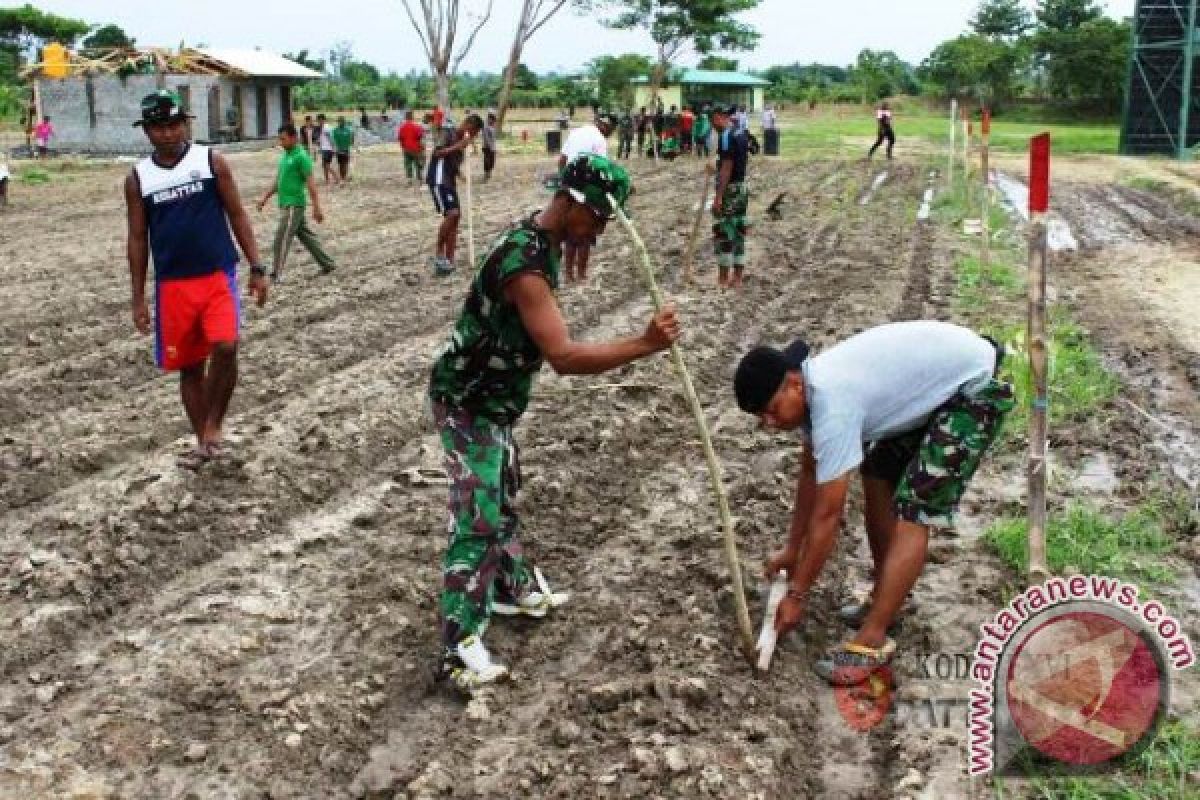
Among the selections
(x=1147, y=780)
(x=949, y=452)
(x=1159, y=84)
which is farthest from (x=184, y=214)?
(x=1159, y=84)

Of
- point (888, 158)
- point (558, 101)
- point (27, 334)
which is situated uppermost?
point (558, 101)

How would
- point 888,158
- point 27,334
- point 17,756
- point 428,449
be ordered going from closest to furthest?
point 17,756 → point 428,449 → point 27,334 → point 888,158

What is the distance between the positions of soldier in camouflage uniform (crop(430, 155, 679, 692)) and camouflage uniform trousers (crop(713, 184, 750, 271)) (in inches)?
265

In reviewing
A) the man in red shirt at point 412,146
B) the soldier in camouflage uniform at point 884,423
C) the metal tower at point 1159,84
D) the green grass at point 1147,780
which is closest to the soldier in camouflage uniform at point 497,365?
the soldier in camouflage uniform at point 884,423

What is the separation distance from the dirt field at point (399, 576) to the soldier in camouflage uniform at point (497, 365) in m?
0.36

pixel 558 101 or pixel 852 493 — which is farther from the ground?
pixel 558 101

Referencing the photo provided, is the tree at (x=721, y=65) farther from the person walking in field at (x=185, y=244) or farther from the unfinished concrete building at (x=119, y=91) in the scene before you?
the person walking in field at (x=185, y=244)

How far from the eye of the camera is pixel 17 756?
140 inches

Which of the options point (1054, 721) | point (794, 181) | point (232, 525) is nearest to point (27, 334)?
point (232, 525)

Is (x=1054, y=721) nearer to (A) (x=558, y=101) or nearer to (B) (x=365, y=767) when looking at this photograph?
(B) (x=365, y=767)

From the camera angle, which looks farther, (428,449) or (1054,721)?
(428,449)

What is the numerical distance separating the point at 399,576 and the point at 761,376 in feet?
6.21

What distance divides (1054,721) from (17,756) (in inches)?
124

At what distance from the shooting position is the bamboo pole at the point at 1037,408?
4180mm
